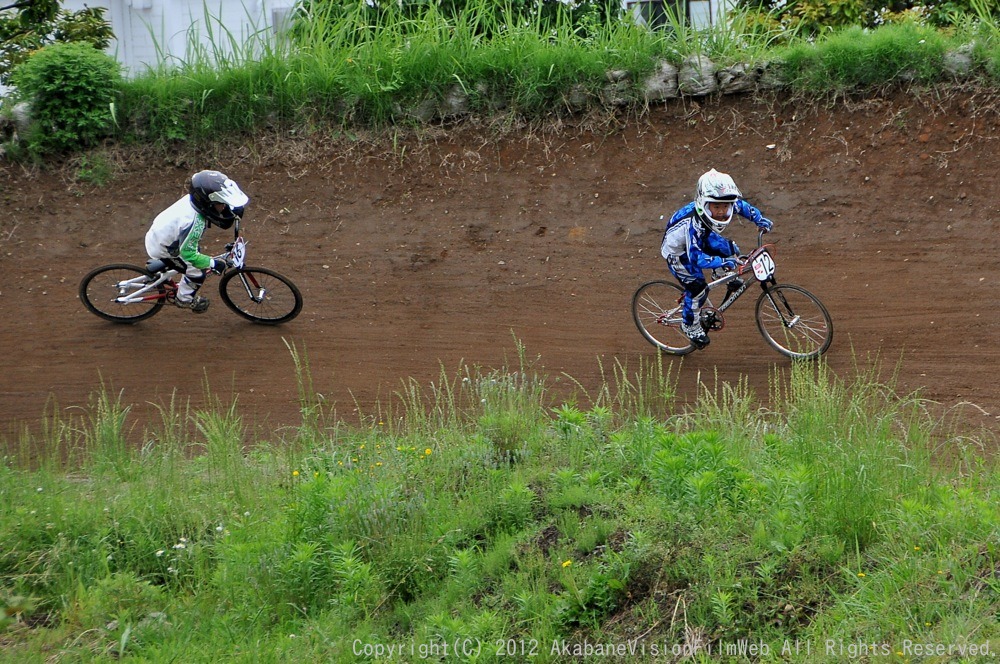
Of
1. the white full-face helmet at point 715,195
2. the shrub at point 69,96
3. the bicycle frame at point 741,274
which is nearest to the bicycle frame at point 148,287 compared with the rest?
the shrub at point 69,96

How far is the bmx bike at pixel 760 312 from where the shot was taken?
8.65m

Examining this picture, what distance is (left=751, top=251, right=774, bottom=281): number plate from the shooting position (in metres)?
8.42

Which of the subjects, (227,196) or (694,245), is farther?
(227,196)

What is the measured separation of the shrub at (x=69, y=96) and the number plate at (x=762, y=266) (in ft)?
31.9

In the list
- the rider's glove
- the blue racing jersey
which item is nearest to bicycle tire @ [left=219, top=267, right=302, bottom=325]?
the rider's glove

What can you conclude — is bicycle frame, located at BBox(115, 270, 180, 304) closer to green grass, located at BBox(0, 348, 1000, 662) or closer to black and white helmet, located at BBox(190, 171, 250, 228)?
black and white helmet, located at BBox(190, 171, 250, 228)

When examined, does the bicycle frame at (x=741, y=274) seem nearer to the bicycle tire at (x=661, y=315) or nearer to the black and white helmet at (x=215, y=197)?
the bicycle tire at (x=661, y=315)

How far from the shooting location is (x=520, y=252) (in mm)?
12055

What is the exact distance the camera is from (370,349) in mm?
10273

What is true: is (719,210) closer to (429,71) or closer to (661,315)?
(661,315)

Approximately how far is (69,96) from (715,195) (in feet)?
31.8

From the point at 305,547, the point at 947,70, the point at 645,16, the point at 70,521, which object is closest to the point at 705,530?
the point at 305,547

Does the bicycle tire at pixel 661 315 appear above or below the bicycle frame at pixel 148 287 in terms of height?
below

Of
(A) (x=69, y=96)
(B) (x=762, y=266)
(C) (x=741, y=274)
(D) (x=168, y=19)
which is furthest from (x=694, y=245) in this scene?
(D) (x=168, y=19)
